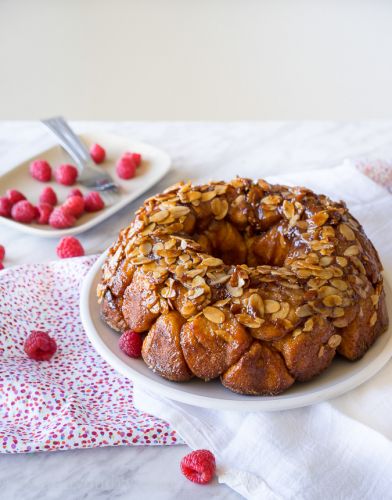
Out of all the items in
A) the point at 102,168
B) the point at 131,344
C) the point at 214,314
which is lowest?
the point at 102,168

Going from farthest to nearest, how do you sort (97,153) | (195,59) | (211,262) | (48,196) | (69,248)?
(195,59)
(97,153)
(48,196)
(69,248)
(211,262)

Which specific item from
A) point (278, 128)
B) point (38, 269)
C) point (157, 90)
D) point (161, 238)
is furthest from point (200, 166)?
point (157, 90)

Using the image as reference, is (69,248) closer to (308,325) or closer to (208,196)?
(208,196)

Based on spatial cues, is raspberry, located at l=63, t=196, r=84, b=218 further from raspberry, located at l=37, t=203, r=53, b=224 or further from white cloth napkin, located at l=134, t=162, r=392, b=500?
white cloth napkin, located at l=134, t=162, r=392, b=500

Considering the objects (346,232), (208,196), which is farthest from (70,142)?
(346,232)

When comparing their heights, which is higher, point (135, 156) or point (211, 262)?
point (211, 262)

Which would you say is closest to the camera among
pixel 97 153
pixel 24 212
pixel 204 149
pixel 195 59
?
pixel 24 212

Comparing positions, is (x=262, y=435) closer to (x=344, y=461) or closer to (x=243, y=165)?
(x=344, y=461)
